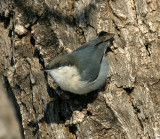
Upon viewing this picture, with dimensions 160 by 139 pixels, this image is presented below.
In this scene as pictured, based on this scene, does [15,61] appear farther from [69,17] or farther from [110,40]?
[110,40]

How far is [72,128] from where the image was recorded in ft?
10.6

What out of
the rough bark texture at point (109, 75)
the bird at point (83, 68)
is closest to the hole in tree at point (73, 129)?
the rough bark texture at point (109, 75)

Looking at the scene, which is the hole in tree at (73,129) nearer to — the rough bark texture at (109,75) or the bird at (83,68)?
the rough bark texture at (109,75)

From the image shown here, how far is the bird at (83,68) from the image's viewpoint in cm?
325

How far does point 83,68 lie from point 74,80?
Answer: 0.16 m

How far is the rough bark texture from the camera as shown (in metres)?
3.11

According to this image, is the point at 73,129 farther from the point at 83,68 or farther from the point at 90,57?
the point at 90,57

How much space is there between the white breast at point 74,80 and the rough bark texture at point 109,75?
0.08m

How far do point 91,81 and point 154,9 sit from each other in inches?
38.8

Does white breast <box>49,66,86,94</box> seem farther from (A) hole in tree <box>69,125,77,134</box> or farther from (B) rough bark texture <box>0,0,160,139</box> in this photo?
(A) hole in tree <box>69,125,77,134</box>

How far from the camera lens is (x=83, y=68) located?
331 centimetres

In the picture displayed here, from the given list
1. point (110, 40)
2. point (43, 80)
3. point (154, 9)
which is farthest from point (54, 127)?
point (154, 9)

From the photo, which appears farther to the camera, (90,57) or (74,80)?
(90,57)

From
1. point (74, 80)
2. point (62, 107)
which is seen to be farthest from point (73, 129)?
point (74, 80)
